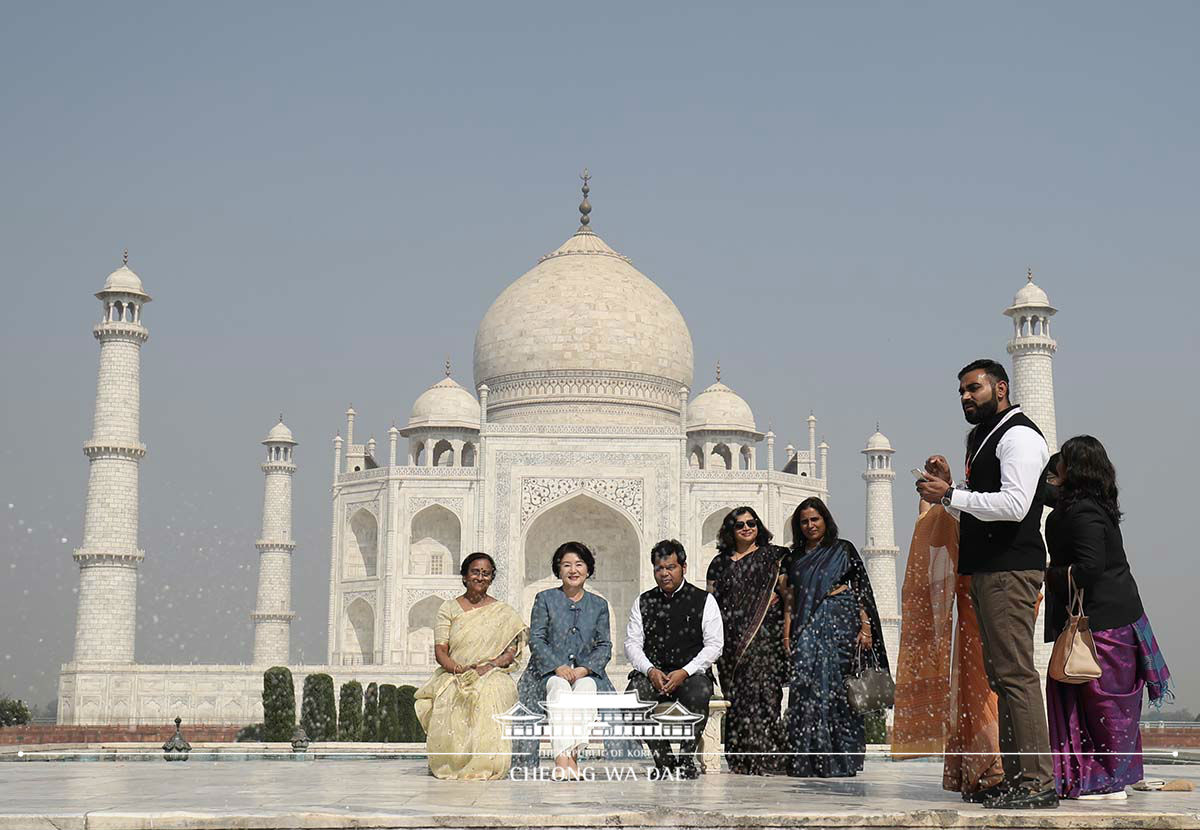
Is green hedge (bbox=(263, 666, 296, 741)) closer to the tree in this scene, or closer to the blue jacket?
the tree

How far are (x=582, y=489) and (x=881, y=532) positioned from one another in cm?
780

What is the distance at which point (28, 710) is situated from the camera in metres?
19.9

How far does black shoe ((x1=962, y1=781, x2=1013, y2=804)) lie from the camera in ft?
14.7

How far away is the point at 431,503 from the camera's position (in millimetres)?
25047

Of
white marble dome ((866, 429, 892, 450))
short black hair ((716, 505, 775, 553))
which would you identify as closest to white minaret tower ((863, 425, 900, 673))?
white marble dome ((866, 429, 892, 450))

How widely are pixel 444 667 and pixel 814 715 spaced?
5.72ft

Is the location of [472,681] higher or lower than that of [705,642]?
lower

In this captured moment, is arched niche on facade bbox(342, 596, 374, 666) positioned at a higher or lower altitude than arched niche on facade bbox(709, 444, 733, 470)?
lower

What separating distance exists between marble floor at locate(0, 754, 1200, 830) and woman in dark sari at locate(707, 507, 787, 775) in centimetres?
32

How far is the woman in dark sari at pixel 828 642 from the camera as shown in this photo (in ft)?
19.6

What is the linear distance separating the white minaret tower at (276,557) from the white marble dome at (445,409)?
2.69 meters

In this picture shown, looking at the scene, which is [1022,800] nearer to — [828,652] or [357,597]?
→ [828,652]

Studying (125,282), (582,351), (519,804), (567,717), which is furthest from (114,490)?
(519,804)

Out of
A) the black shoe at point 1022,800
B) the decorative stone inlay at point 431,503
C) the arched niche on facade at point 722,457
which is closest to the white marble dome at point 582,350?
the arched niche on facade at point 722,457
